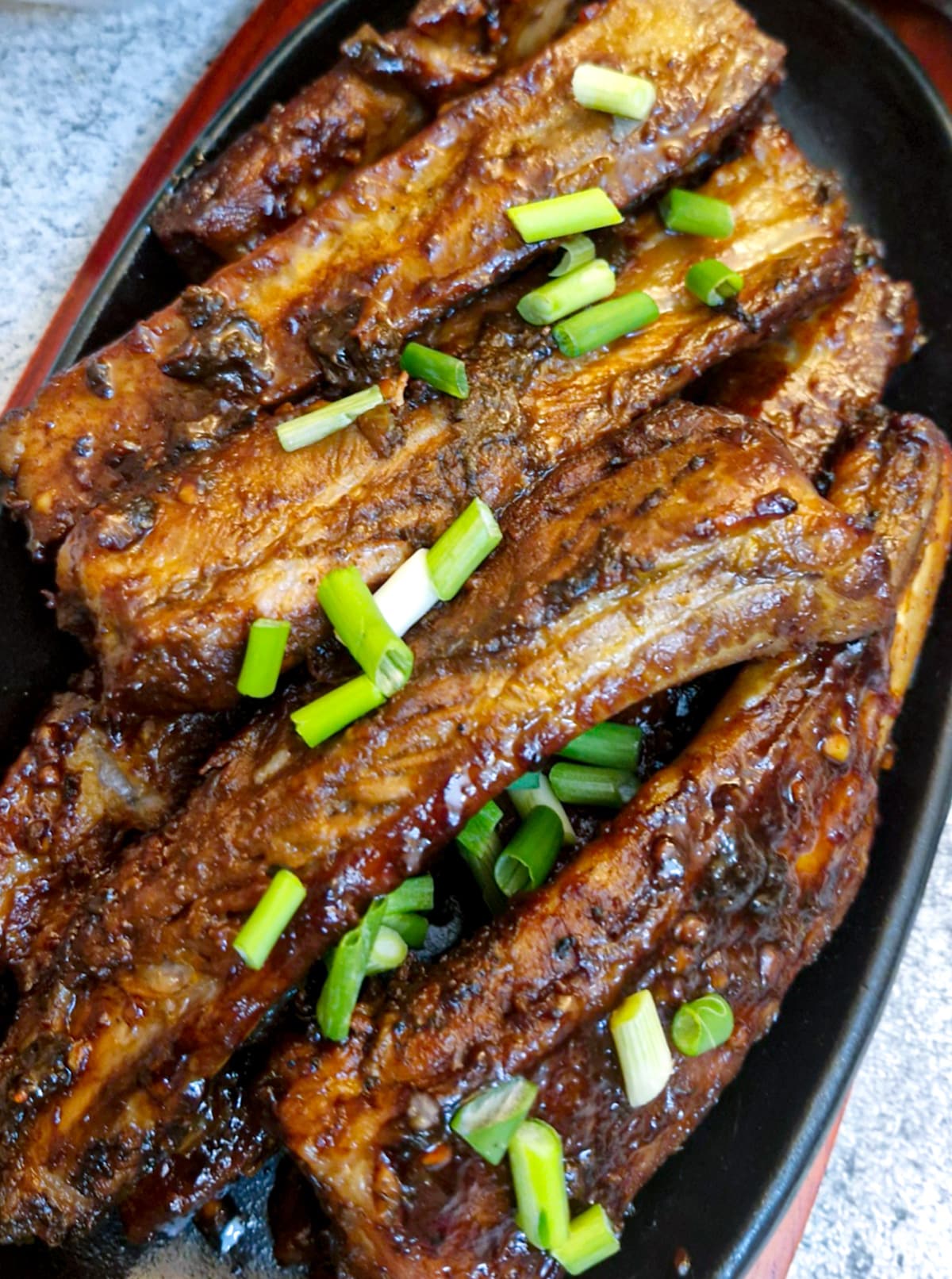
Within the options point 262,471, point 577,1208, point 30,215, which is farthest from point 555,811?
point 30,215

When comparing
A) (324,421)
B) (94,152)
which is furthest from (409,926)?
(94,152)

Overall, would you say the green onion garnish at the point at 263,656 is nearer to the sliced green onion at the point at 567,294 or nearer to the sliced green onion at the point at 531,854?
the sliced green onion at the point at 531,854

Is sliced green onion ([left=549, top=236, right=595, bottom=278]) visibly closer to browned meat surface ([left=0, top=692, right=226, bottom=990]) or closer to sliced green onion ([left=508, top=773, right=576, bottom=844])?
sliced green onion ([left=508, top=773, right=576, bottom=844])

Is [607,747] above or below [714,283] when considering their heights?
below

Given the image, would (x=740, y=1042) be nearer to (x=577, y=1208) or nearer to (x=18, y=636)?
(x=577, y=1208)

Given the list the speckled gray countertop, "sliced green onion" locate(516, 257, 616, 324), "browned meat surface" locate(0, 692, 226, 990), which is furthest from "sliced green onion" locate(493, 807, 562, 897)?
the speckled gray countertop

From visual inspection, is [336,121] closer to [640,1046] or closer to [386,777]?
[386,777]
